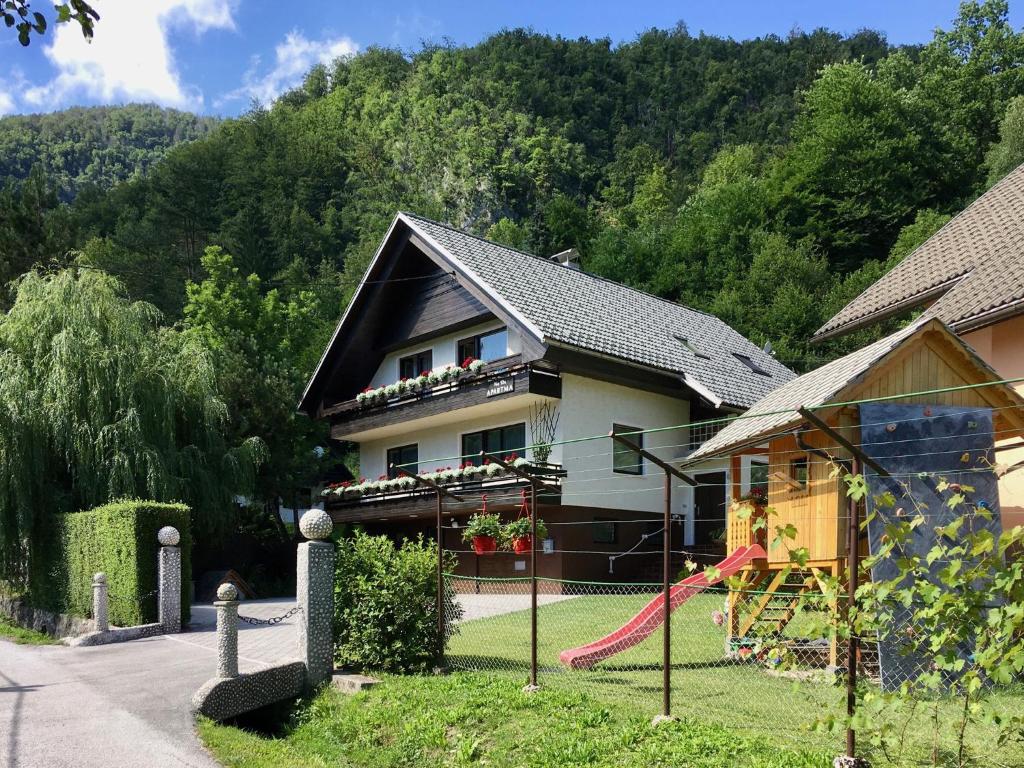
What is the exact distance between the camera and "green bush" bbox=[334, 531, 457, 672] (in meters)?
10.8

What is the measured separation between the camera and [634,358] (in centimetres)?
2238

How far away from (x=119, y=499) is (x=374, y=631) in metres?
10.9

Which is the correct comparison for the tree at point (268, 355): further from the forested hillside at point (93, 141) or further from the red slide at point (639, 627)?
the forested hillside at point (93, 141)

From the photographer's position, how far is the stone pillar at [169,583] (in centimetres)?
1623

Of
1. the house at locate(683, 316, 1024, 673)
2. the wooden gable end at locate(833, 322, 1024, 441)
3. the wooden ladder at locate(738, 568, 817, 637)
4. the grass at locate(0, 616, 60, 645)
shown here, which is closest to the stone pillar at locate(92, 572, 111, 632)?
the grass at locate(0, 616, 60, 645)

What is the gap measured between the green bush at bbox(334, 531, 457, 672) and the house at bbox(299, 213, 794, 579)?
8.12m

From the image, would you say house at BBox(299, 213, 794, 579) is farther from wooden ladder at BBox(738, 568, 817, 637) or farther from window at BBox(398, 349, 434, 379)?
wooden ladder at BBox(738, 568, 817, 637)

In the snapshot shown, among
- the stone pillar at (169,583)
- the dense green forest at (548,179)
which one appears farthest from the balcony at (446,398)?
the stone pillar at (169,583)

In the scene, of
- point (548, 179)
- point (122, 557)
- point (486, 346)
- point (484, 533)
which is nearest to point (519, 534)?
point (484, 533)

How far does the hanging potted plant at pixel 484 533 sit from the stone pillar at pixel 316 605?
732cm

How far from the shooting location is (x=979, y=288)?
13.5 m

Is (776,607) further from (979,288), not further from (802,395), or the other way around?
(979,288)

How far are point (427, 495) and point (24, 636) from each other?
382 inches

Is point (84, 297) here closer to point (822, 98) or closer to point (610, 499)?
point (610, 499)
